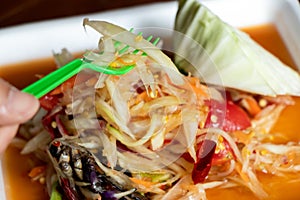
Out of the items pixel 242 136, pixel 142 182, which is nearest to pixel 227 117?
pixel 242 136

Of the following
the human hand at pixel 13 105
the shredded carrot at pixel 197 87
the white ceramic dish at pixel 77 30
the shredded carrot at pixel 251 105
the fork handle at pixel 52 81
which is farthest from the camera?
the white ceramic dish at pixel 77 30

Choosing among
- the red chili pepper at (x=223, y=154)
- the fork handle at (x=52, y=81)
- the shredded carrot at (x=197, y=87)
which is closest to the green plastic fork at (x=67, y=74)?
the fork handle at (x=52, y=81)

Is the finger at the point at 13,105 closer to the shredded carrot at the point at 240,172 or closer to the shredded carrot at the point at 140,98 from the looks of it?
the shredded carrot at the point at 140,98

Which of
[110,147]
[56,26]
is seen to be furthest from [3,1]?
[110,147]

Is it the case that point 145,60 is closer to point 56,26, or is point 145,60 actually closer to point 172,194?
point 172,194

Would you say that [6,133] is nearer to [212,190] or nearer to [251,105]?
[212,190]

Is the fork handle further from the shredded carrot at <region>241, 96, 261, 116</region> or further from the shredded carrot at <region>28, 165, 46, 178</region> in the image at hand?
the shredded carrot at <region>241, 96, 261, 116</region>

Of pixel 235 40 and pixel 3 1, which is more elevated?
pixel 235 40
